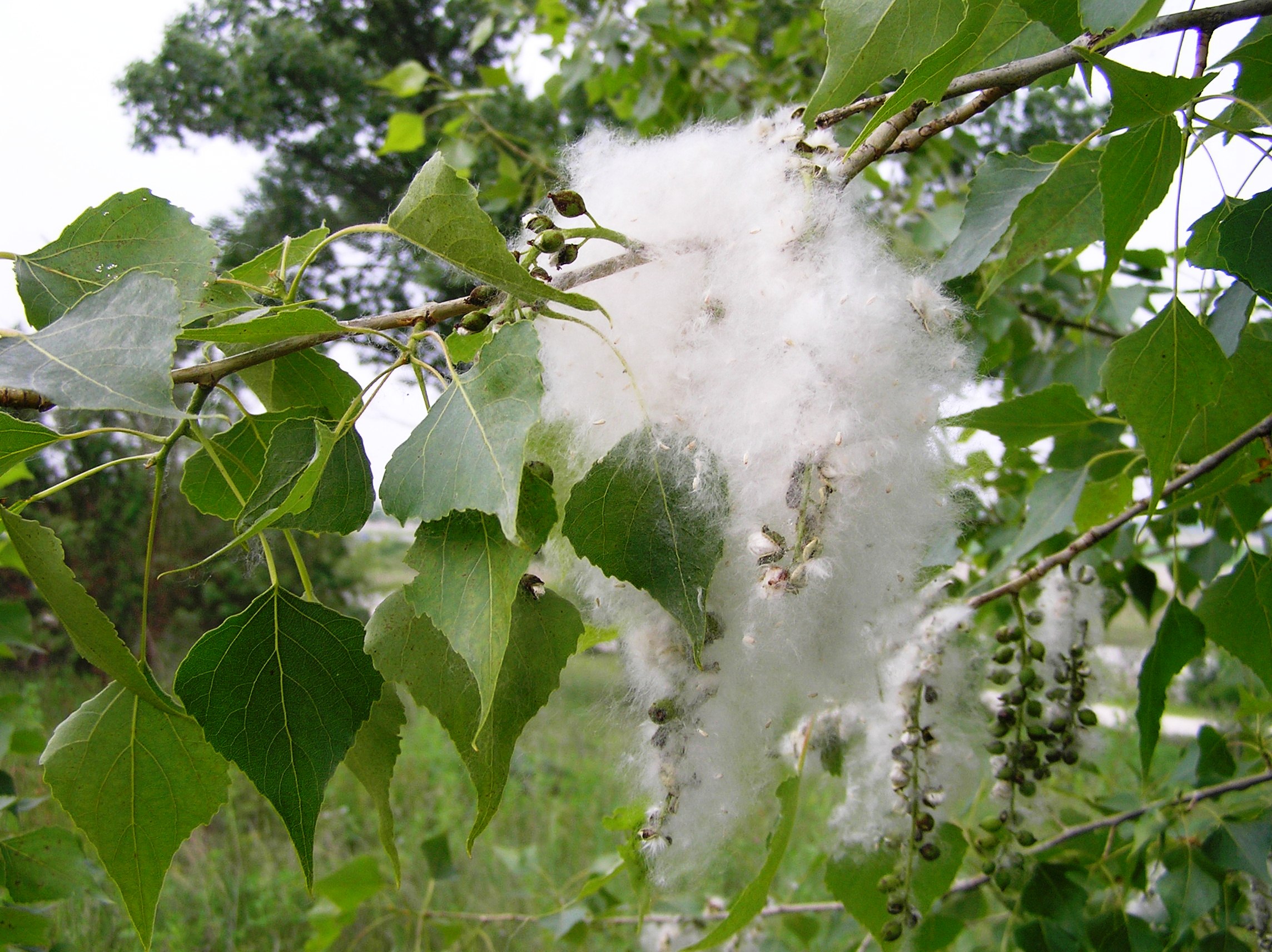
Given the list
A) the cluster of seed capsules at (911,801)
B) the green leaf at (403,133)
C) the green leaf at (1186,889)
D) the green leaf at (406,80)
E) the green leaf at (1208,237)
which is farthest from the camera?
the green leaf at (406,80)

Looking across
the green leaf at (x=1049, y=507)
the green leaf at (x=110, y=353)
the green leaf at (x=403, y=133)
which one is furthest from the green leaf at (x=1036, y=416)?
the green leaf at (x=403, y=133)

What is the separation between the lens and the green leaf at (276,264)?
0.50 meters

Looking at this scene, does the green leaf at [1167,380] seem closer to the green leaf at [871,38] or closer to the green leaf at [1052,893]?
the green leaf at [871,38]

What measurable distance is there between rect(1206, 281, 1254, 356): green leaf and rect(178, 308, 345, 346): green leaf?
0.57 meters

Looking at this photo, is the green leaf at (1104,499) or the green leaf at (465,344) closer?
the green leaf at (465,344)

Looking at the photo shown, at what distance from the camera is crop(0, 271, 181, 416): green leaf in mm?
340

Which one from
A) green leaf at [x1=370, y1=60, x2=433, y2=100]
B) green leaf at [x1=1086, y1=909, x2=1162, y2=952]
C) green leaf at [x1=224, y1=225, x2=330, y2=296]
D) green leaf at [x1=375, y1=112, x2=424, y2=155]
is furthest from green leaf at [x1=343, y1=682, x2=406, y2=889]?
green leaf at [x1=370, y1=60, x2=433, y2=100]

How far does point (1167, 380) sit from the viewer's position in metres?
0.52

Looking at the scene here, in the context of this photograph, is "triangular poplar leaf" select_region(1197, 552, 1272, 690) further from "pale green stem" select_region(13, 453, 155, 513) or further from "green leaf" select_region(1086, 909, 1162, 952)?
"pale green stem" select_region(13, 453, 155, 513)

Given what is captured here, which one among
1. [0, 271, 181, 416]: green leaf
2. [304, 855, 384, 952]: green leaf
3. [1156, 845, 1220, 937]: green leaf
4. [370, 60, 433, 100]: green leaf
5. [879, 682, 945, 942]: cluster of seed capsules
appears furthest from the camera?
[370, 60, 433, 100]: green leaf

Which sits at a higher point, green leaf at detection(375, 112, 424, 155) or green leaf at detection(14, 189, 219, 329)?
green leaf at detection(14, 189, 219, 329)

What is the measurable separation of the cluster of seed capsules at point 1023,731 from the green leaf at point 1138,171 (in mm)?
397

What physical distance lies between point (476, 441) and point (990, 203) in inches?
17.7

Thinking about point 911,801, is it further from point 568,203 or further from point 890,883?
point 568,203
